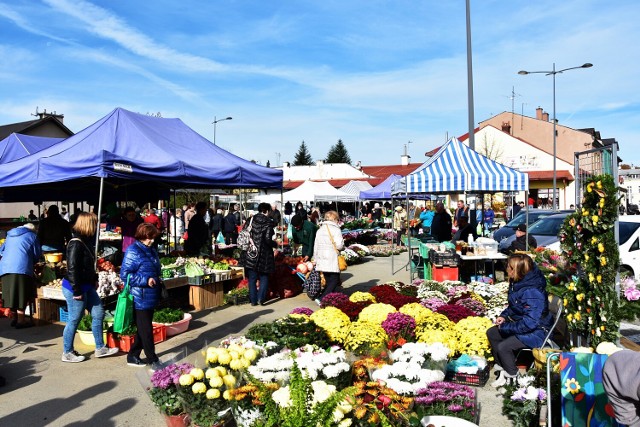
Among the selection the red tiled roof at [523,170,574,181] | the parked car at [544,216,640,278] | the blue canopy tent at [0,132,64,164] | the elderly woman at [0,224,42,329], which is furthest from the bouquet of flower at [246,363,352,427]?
the red tiled roof at [523,170,574,181]

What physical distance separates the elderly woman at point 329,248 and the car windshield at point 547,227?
6982 millimetres

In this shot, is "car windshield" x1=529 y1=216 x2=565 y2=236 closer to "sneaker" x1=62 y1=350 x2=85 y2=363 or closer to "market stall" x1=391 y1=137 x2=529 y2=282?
"market stall" x1=391 y1=137 x2=529 y2=282

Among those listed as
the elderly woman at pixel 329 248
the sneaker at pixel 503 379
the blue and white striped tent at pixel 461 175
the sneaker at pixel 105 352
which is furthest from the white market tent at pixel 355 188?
the sneaker at pixel 503 379

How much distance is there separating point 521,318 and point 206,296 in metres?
5.82

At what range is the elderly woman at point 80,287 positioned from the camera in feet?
20.6

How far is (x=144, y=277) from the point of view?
19.9 feet

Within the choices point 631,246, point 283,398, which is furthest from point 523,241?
point 283,398

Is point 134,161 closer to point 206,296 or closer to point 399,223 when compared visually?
point 206,296

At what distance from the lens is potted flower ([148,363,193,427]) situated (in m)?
4.36

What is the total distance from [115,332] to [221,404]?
3261 mm

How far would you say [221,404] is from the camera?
4.26 meters

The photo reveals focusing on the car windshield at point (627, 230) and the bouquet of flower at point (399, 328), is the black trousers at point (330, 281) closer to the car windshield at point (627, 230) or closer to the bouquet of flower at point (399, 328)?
the bouquet of flower at point (399, 328)

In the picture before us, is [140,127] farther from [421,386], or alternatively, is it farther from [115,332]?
[421,386]

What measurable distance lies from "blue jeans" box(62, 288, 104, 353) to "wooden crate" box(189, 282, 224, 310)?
2.93 meters
